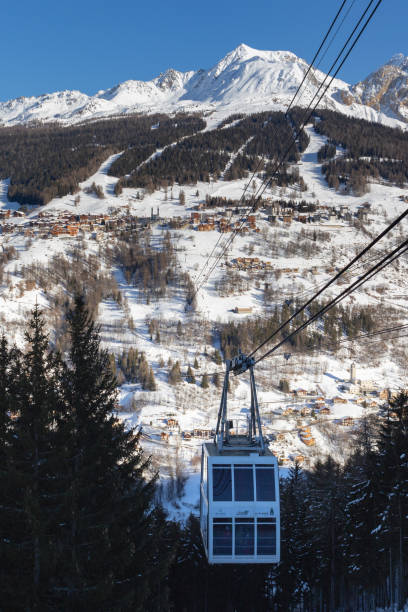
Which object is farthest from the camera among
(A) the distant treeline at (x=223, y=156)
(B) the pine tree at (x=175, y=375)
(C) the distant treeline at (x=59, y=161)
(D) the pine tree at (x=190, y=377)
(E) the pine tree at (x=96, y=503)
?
(A) the distant treeline at (x=223, y=156)

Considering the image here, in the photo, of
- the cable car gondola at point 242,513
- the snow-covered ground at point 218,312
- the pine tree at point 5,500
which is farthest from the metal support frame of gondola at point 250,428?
the snow-covered ground at point 218,312

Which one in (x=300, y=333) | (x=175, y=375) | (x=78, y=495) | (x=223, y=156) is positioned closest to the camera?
(x=78, y=495)

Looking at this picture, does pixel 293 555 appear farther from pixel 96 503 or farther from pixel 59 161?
pixel 59 161

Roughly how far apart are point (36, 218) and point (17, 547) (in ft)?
431

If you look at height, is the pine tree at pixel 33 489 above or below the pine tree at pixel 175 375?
below

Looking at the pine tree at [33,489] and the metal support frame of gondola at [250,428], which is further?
the metal support frame of gondola at [250,428]

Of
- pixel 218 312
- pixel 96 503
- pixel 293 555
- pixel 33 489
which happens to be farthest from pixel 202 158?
pixel 33 489

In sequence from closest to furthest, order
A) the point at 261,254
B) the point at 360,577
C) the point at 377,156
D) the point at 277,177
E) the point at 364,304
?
the point at 360,577
the point at 364,304
the point at 261,254
the point at 277,177
the point at 377,156

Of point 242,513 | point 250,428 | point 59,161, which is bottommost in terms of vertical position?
point 242,513

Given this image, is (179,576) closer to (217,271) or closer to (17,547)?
(17,547)

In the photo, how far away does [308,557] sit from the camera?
22391 millimetres

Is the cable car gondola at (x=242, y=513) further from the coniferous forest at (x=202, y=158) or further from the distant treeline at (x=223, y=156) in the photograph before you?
the distant treeline at (x=223, y=156)

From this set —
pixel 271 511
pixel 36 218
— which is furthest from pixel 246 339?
pixel 36 218

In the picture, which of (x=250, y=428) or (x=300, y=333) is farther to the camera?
(x=300, y=333)
